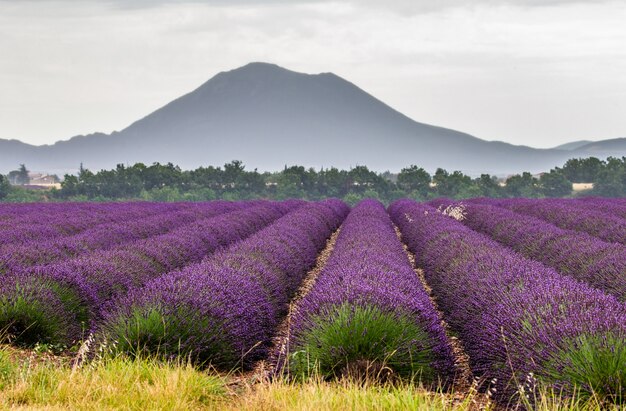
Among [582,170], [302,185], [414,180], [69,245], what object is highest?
[582,170]

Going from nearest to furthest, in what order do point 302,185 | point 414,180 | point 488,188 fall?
1. point 488,188
2. point 414,180
3. point 302,185

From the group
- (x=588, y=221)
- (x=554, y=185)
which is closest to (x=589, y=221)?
(x=588, y=221)

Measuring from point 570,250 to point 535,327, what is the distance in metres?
6.53

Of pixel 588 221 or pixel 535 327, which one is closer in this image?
pixel 535 327

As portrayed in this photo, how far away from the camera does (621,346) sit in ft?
15.3

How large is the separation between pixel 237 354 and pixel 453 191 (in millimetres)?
67710

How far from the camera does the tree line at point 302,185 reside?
228ft

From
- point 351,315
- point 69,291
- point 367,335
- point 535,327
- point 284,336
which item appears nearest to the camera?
point 535,327

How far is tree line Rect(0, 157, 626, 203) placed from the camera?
69438 millimetres

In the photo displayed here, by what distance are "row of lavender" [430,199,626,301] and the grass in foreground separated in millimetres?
4578

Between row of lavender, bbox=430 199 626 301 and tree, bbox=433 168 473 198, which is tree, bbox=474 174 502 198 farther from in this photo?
row of lavender, bbox=430 199 626 301

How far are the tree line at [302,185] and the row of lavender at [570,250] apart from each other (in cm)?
5208

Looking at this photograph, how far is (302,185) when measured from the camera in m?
77.1

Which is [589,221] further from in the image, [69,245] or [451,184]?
[451,184]
